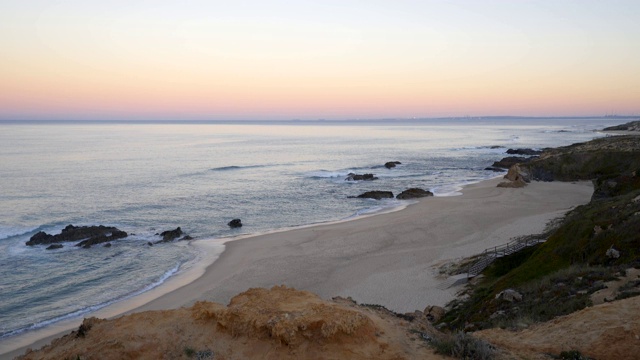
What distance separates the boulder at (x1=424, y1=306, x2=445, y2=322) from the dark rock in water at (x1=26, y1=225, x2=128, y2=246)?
2309cm

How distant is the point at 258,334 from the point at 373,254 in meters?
17.8

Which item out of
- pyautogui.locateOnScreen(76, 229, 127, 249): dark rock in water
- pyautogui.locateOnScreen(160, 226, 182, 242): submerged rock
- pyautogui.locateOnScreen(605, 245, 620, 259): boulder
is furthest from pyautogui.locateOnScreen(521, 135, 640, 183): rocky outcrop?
pyautogui.locateOnScreen(76, 229, 127, 249): dark rock in water

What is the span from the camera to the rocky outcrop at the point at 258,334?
30.2 feet

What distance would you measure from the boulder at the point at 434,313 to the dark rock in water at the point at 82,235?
75.7 feet

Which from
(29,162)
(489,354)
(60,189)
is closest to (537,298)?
(489,354)

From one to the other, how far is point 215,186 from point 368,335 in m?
46.5

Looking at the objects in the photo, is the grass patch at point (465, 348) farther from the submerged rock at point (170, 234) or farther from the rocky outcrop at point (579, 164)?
the rocky outcrop at point (579, 164)

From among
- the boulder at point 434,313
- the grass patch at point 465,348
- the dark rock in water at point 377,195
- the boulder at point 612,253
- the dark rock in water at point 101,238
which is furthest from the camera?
the dark rock in water at point 377,195

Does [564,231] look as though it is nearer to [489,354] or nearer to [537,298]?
[537,298]

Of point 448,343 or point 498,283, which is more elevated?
point 448,343

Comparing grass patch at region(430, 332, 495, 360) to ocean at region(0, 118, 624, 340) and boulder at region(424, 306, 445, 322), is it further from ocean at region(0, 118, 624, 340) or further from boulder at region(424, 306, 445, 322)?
ocean at region(0, 118, 624, 340)

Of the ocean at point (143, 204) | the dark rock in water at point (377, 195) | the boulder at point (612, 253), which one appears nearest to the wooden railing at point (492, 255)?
the boulder at point (612, 253)

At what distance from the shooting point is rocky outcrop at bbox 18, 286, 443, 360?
9203mm

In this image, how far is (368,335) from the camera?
31.3 feet
